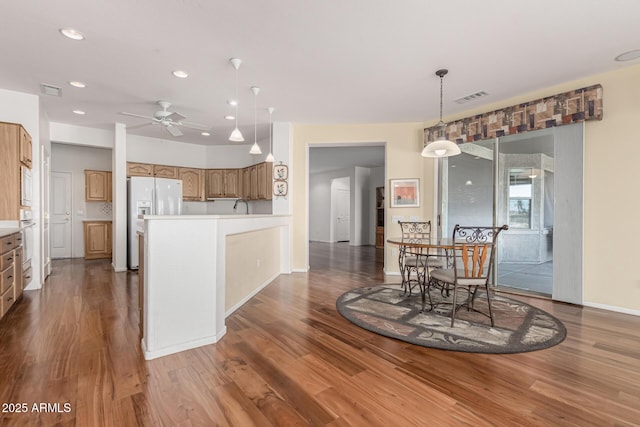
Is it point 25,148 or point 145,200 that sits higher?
point 25,148

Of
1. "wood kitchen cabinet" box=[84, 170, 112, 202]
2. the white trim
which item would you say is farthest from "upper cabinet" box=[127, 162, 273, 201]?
the white trim

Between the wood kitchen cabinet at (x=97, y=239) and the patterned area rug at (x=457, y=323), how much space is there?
6.01 metres

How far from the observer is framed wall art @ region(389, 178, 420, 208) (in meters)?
5.28

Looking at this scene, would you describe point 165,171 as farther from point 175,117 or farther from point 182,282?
point 182,282

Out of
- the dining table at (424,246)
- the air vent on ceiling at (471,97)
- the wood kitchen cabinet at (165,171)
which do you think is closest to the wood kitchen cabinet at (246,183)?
the wood kitchen cabinet at (165,171)

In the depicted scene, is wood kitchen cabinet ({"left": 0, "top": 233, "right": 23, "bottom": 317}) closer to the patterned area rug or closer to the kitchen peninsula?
the kitchen peninsula

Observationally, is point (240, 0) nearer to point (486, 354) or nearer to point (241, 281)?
point (241, 281)

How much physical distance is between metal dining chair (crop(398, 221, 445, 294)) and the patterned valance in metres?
1.59

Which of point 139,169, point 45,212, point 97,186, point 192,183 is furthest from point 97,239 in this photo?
point 192,183

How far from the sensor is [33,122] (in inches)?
162

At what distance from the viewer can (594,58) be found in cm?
308

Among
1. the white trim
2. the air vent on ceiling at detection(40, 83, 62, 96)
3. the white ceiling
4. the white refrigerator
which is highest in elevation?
the white ceiling

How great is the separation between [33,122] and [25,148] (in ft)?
2.07

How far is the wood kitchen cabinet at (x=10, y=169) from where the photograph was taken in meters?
3.49
